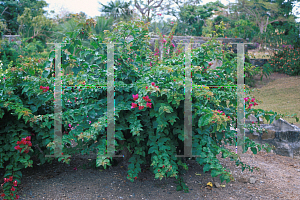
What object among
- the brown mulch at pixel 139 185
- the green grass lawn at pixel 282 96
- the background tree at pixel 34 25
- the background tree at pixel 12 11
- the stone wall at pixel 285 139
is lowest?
the brown mulch at pixel 139 185

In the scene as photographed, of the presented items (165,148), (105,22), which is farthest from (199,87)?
(105,22)

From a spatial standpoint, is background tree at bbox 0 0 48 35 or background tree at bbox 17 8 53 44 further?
background tree at bbox 0 0 48 35

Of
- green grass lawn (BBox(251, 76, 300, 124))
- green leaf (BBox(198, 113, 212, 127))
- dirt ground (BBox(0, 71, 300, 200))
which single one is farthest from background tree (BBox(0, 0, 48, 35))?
green leaf (BBox(198, 113, 212, 127))

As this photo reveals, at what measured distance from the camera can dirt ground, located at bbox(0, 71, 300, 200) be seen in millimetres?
2111

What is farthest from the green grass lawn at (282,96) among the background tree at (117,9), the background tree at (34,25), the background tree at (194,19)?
the background tree at (117,9)

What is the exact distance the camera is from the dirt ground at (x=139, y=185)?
2.11 metres

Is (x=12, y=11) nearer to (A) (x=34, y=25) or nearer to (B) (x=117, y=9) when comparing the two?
(A) (x=34, y=25)

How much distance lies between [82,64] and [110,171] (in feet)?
3.54

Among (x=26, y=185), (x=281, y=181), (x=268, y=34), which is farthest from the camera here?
(x=268, y=34)

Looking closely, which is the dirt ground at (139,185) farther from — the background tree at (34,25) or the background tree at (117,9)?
the background tree at (117,9)

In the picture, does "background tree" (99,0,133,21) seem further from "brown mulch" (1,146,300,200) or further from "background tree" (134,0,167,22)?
"brown mulch" (1,146,300,200)

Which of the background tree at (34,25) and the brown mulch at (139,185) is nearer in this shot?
the brown mulch at (139,185)

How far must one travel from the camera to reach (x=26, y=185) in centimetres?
222

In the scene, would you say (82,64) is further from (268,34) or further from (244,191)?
(268,34)
